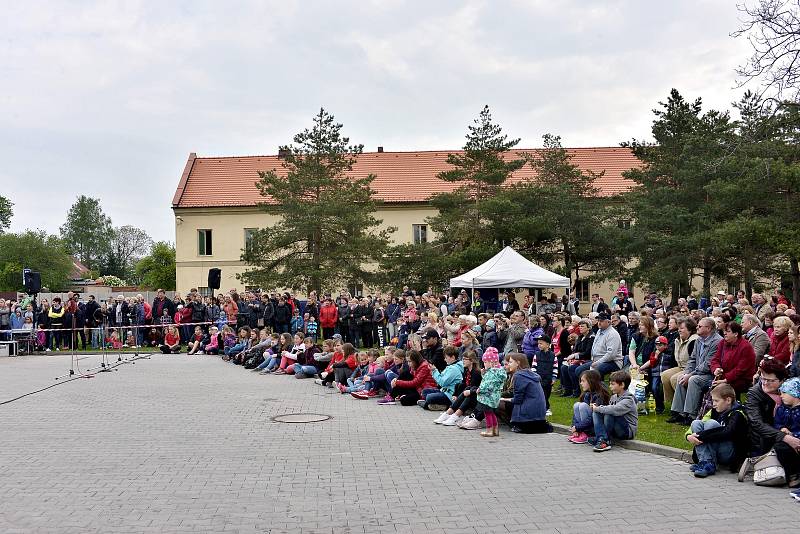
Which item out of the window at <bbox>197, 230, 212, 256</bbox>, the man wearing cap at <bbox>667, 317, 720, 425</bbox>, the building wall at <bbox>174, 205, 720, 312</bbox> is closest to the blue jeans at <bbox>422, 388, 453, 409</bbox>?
the man wearing cap at <bbox>667, 317, 720, 425</bbox>

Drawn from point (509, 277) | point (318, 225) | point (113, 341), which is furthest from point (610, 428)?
point (318, 225)

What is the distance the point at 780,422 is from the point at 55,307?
25473 millimetres

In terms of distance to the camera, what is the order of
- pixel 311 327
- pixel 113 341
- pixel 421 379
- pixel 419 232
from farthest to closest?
pixel 419 232 < pixel 113 341 < pixel 311 327 < pixel 421 379

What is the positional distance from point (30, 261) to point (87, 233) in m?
31.8

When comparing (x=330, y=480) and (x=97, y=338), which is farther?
(x=97, y=338)

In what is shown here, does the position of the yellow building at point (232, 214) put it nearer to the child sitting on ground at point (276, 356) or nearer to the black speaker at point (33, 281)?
the black speaker at point (33, 281)

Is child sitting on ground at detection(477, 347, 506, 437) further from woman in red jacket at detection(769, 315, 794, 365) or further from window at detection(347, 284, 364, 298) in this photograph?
window at detection(347, 284, 364, 298)

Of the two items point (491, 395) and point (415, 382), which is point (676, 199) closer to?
point (415, 382)

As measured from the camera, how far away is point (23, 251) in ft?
235

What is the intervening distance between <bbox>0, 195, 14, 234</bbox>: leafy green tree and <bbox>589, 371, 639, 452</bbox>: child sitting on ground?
8518 centimetres

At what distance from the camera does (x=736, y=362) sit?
33.1 ft

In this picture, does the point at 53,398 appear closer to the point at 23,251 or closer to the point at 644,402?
the point at 644,402

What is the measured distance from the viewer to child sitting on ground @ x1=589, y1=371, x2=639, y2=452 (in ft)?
31.6

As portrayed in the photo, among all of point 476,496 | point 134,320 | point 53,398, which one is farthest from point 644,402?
point 134,320
